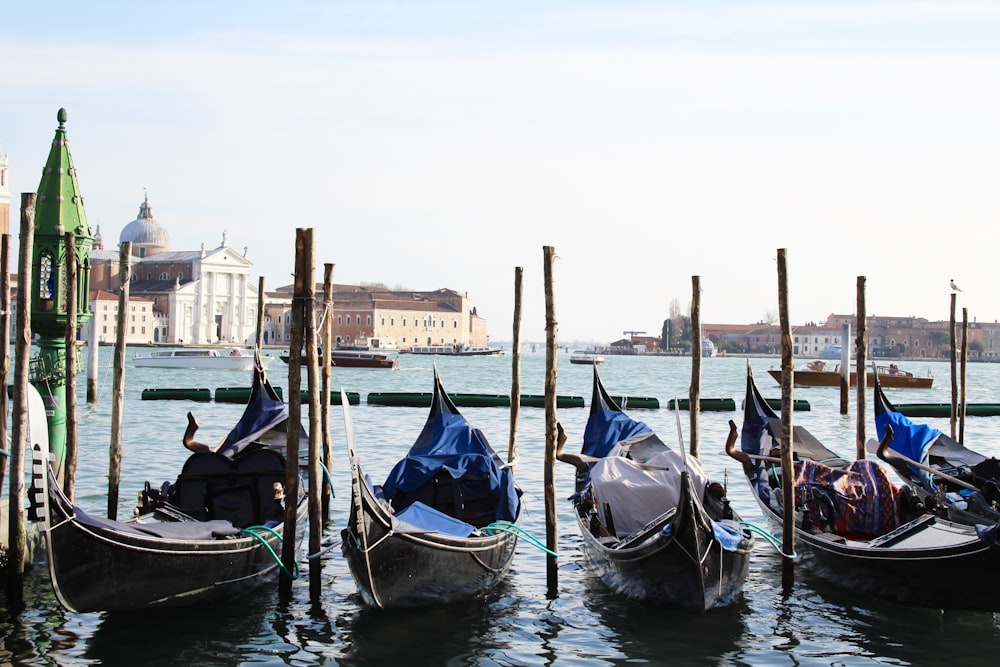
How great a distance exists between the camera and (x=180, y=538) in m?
5.72

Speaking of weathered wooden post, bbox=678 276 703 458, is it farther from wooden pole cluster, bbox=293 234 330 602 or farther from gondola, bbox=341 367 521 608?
wooden pole cluster, bbox=293 234 330 602

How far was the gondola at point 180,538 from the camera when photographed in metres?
5.24

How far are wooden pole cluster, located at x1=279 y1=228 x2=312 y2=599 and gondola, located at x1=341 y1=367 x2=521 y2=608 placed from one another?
0.30m

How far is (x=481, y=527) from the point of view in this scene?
22.7 feet

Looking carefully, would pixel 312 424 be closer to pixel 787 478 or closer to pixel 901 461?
pixel 787 478

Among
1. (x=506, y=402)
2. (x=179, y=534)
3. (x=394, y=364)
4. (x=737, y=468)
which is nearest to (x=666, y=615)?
(x=179, y=534)

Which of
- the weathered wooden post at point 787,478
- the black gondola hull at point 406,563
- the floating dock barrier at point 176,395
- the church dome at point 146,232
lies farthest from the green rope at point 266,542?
the church dome at point 146,232

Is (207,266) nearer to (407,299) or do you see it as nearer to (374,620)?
(407,299)

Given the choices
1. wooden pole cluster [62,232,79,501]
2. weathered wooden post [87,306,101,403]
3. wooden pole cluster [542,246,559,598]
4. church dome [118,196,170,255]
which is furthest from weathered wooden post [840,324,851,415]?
church dome [118,196,170,255]

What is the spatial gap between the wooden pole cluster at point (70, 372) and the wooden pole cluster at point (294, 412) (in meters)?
1.58

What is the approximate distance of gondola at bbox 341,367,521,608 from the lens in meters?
5.67

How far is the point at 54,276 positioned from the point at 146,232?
75362mm

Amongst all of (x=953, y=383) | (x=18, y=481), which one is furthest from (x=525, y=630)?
(x=953, y=383)

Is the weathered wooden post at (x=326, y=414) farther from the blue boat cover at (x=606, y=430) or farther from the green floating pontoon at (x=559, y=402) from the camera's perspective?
the green floating pontoon at (x=559, y=402)
